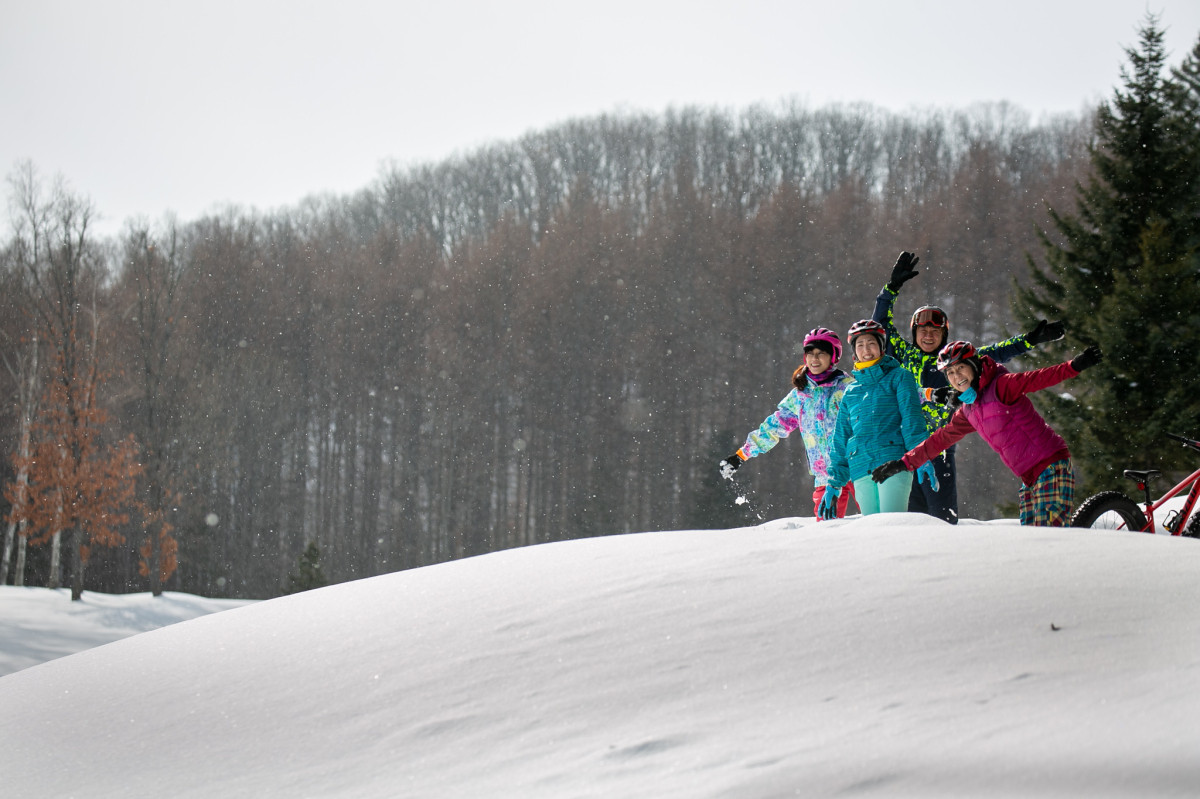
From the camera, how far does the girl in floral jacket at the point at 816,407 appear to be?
6176mm

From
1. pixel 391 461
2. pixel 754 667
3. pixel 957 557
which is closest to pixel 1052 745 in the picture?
pixel 754 667

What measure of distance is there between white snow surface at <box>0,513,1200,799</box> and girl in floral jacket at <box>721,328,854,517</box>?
251 centimetres

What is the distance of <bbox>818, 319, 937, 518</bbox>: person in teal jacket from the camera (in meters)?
5.69

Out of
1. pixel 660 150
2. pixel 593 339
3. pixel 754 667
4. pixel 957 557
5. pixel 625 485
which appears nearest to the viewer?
pixel 754 667

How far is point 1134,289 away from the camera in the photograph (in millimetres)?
12461

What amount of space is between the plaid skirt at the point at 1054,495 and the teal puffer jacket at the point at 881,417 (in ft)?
2.50

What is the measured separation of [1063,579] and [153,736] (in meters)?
2.72

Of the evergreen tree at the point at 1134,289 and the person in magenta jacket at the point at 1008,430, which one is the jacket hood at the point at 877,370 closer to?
the person in magenta jacket at the point at 1008,430

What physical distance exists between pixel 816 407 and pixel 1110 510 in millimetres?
1854

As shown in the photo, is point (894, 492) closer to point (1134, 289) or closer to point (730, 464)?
point (730, 464)

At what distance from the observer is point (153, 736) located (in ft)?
9.20

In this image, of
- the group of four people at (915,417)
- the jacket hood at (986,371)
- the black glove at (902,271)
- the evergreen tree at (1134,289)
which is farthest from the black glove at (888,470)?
the evergreen tree at (1134,289)

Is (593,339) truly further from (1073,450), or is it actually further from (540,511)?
(1073,450)

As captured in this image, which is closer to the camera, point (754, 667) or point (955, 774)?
point (955, 774)
